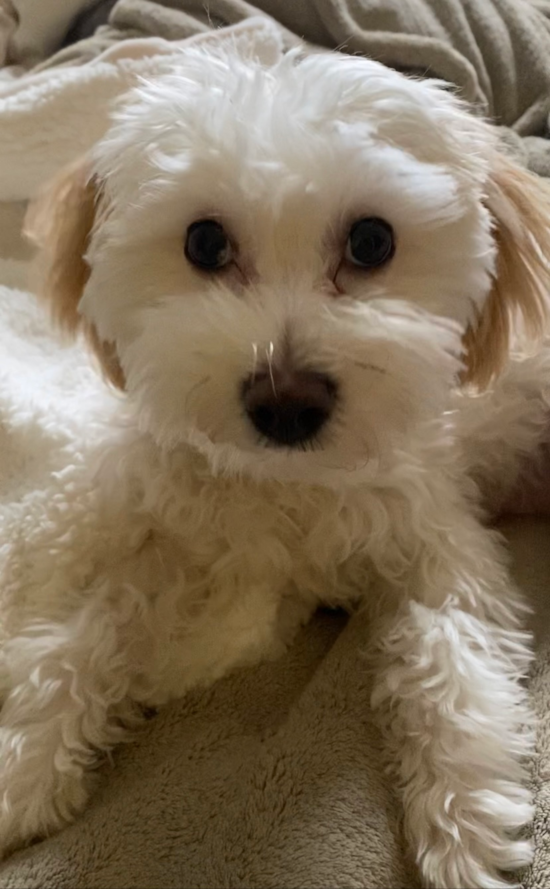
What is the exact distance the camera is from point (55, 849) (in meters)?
0.91

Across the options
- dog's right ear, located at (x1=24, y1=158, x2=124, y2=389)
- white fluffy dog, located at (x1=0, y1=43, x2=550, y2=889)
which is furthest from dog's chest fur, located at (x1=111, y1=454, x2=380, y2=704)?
dog's right ear, located at (x1=24, y1=158, x2=124, y2=389)

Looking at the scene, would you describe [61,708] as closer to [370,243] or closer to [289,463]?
[289,463]

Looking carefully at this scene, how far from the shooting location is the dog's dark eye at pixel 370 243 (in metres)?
0.98

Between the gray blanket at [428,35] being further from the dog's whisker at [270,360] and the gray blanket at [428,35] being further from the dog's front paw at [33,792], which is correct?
the dog's front paw at [33,792]

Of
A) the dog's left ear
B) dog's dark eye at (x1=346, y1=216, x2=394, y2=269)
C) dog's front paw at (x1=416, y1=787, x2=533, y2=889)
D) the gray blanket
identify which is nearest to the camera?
dog's front paw at (x1=416, y1=787, x2=533, y2=889)

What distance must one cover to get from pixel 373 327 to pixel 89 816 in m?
0.63

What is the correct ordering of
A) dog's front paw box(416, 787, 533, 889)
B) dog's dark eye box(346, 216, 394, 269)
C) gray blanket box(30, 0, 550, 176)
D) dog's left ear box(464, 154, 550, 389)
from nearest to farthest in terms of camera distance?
dog's front paw box(416, 787, 533, 889) → dog's dark eye box(346, 216, 394, 269) → dog's left ear box(464, 154, 550, 389) → gray blanket box(30, 0, 550, 176)

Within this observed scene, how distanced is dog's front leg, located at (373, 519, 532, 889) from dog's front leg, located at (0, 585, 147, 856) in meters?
0.33

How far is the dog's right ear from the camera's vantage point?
1156 mm

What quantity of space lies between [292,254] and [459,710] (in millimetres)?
563

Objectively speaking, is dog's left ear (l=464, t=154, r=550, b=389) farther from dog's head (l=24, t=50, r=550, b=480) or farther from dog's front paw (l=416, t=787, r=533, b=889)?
dog's front paw (l=416, t=787, r=533, b=889)

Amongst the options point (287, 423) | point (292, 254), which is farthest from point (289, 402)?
point (292, 254)

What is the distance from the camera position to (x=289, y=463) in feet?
3.14

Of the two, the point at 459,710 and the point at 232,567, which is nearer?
the point at 459,710
